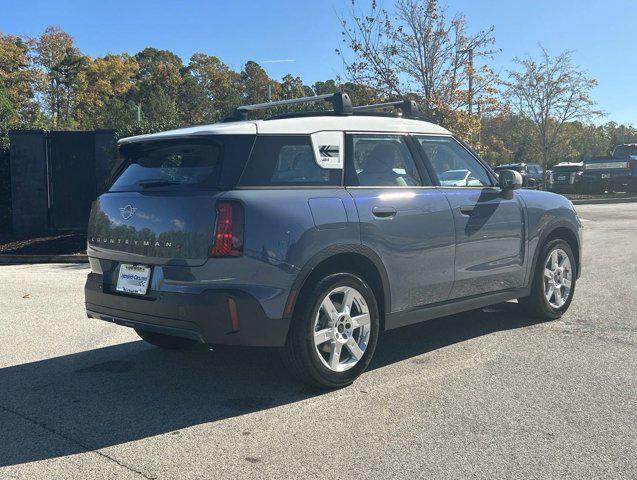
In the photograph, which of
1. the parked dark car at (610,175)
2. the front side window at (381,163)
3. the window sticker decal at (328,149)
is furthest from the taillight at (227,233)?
the parked dark car at (610,175)

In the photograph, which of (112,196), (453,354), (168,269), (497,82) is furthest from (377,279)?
(497,82)

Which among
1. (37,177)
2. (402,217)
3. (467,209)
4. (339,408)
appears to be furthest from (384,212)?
(37,177)

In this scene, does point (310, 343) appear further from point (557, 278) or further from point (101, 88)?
point (101, 88)

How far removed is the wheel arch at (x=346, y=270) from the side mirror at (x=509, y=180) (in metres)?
1.76

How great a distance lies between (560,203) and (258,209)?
11.8 feet

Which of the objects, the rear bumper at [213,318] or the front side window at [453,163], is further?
the front side window at [453,163]

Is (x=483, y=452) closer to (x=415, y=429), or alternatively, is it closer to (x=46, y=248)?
(x=415, y=429)

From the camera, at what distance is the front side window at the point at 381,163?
4555mm

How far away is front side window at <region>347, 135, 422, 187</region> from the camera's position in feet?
14.9

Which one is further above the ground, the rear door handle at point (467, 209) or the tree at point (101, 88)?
the tree at point (101, 88)

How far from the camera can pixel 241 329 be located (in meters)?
3.84

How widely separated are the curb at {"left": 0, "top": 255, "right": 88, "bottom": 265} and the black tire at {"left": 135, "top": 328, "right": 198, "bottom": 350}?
743 centimetres

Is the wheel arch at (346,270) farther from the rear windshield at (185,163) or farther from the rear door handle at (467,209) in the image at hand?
the rear door handle at (467,209)

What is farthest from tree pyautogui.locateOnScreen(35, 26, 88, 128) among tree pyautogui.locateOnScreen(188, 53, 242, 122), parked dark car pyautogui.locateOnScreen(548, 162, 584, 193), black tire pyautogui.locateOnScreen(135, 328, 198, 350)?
black tire pyautogui.locateOnScreen(135, 328, 198, 350)
